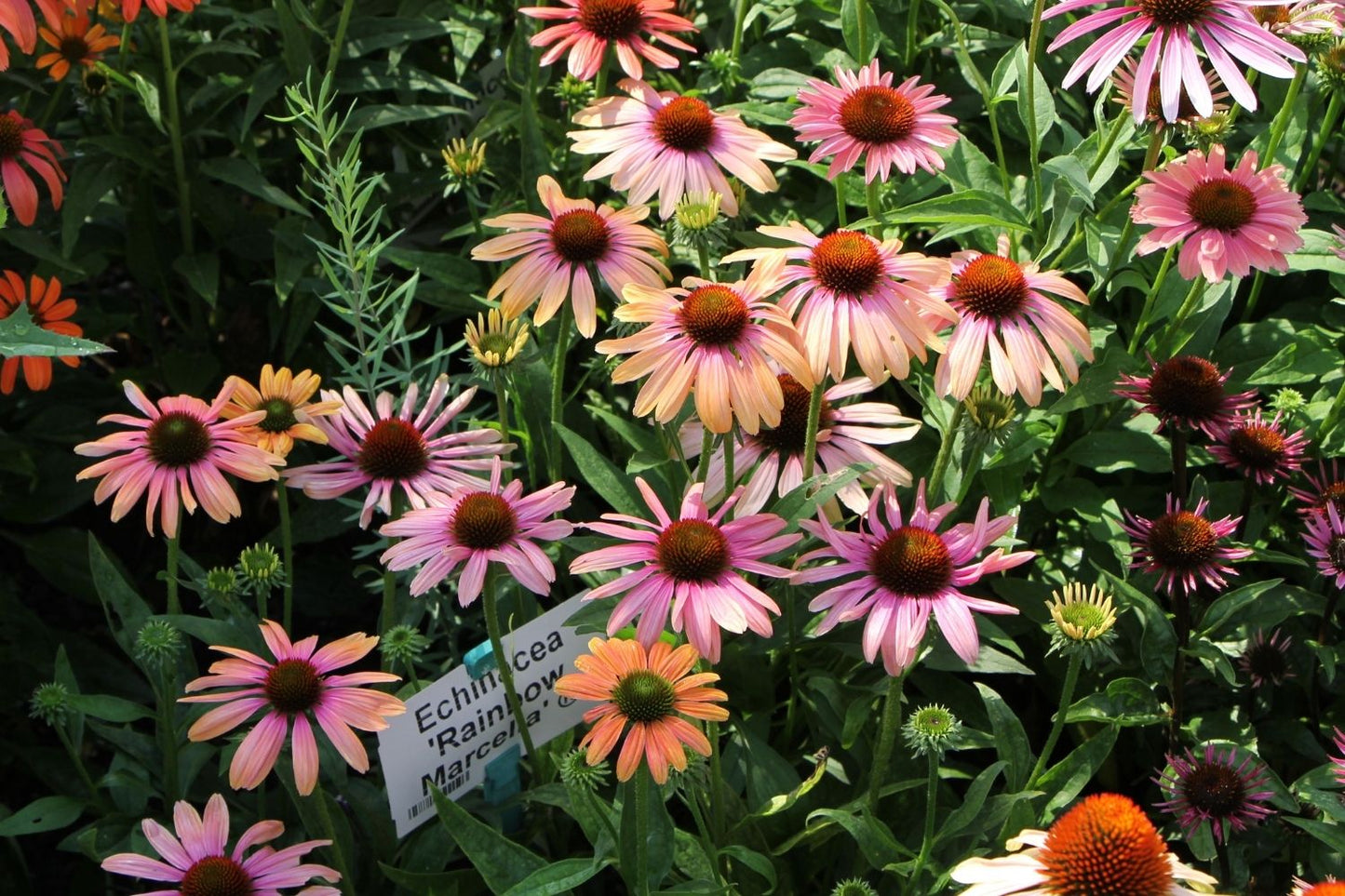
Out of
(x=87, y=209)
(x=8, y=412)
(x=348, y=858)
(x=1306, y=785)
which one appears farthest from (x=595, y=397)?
(x=8, y=412)

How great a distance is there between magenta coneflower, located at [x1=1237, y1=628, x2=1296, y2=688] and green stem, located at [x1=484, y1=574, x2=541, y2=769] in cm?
73

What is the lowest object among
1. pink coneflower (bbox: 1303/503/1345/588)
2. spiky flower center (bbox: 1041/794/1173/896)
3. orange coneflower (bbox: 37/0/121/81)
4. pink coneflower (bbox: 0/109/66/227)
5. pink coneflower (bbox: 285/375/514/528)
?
spiky flower center (bbox: 1041/794/1173/896)

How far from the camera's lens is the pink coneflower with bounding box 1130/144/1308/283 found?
1243 millimetres

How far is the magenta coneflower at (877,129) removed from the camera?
131 centimetres

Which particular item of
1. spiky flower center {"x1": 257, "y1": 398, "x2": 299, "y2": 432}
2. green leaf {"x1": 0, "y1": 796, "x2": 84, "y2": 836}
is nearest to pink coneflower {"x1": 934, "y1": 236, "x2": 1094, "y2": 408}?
spiky flower center {"x1": 257, "y1": 398, "x2": 299, "y2": 432}

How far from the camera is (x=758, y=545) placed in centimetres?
109

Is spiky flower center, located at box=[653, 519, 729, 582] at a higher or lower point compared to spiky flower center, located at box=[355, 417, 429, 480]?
lower

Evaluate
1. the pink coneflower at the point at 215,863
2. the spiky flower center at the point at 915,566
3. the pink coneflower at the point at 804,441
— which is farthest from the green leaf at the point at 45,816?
the spiky flower center at the point at 915,566

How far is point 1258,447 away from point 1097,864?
66cm

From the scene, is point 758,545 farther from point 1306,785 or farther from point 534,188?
point 534,188

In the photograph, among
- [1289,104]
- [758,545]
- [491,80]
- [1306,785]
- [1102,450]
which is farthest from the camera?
[491,80]

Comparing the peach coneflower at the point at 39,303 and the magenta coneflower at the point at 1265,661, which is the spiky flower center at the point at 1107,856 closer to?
the magenta coneflower at the point at 1265,661

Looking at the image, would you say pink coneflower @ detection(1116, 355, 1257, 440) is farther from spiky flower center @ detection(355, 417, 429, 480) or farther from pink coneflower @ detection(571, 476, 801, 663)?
spiky flower center @ detection(355, 417, 429, 480)

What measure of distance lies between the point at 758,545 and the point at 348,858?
517 mm
